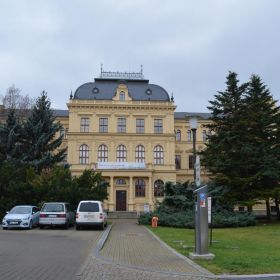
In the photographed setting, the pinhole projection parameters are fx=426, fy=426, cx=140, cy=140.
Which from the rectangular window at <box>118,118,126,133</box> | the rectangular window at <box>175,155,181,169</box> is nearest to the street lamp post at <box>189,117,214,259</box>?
the rectangular window at <box>118,118,126,133</box>

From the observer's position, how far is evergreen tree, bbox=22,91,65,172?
4303 cm

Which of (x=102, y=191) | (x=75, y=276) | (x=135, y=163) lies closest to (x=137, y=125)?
(x=135, y=163)

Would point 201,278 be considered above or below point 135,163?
below

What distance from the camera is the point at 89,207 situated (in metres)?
26.5

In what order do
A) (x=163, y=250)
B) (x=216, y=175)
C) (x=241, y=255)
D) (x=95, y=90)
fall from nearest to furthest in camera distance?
1. (x=241, y=255)
2. (x=163, y=250)
3. (x=216, y=175)
4. (x=95, y=90)

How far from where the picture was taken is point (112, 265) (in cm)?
1148

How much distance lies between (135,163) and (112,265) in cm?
5189

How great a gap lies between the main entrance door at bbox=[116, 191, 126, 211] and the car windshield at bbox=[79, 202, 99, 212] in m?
37.3

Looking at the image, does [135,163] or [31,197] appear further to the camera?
[135,163]

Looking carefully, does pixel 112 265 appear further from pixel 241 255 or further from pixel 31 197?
pixel 31 197

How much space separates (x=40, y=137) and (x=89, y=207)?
1842 cm

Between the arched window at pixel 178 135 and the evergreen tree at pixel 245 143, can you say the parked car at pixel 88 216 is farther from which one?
the arched window at pixel 178 135

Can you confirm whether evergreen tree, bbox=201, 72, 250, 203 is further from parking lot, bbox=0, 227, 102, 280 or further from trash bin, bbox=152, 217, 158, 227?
parking lot, bbox=0, 227, 102, 280

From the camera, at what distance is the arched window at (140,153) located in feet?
216
